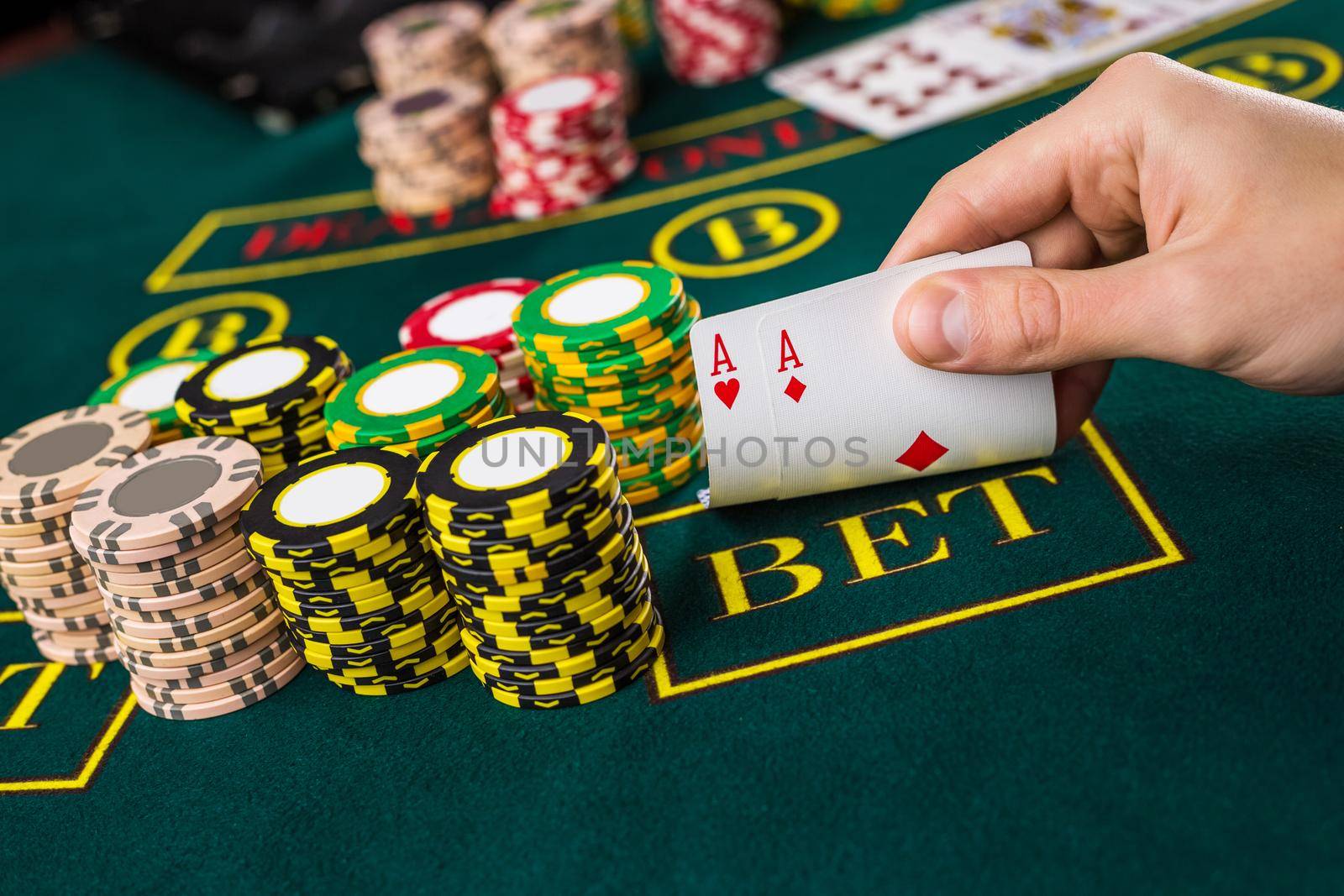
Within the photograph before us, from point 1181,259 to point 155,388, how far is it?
1.94 meters

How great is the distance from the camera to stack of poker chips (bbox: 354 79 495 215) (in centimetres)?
351

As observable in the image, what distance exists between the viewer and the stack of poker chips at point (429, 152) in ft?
11.5

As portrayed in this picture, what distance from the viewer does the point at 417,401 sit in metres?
2.00

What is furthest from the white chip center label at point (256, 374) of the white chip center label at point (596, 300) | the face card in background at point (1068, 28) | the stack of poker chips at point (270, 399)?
the face card in background at point (1068, 28)

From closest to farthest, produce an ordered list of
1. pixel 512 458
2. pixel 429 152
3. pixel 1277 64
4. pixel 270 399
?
pixel 512 458
pixel 270 399
pixel 1277 64
pixel 429 152

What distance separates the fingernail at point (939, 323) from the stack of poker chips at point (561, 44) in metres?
2.10

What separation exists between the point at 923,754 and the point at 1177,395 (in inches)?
37.1

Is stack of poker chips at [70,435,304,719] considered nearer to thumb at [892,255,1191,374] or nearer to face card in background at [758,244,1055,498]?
face card in background at [758,244,1055,498]

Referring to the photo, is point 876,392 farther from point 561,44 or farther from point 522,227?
point 561,44

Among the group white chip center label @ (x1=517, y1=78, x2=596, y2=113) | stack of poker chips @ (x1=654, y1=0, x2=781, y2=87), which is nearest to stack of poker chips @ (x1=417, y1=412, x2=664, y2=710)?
white chip center label @ (x1=517, y1=78, x2=596, y2=113)

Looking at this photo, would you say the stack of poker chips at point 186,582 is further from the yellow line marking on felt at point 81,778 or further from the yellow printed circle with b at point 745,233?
the yellow printed circle with b at point 745,233

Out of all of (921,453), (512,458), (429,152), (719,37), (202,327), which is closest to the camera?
(512,458)

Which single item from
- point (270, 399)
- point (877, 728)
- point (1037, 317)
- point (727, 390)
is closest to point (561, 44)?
point (270, 399)

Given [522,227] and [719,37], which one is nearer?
[522,227]
